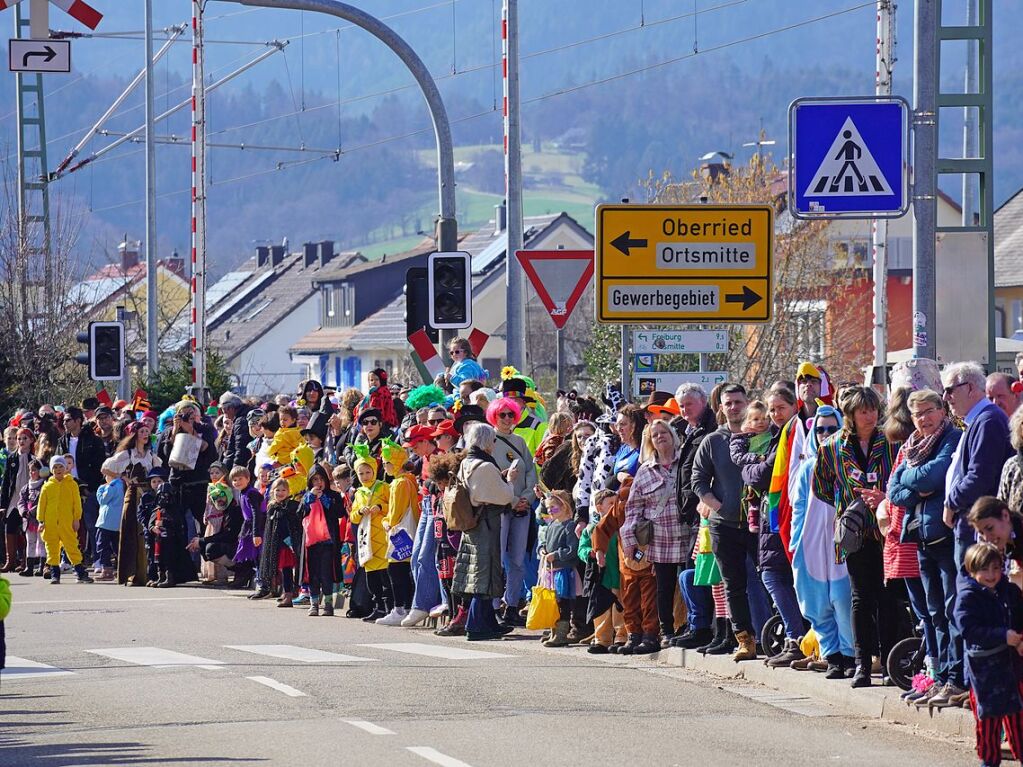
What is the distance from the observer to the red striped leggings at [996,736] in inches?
375

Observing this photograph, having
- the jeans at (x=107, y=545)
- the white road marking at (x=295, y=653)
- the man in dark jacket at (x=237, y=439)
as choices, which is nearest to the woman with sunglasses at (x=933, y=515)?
the white road marking at (x=295, y=653)

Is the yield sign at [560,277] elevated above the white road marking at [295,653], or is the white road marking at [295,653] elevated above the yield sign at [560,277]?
the yield sign at [560,277]

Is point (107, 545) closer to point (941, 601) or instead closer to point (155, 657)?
point (155, 657)

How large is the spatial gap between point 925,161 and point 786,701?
140 inches

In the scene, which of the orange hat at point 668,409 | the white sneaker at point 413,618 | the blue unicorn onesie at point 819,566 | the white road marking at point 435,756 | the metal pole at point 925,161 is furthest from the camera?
the white sneaker at point 413,618

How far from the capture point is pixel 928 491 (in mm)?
11125

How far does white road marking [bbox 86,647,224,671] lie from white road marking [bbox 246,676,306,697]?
0.80 metres

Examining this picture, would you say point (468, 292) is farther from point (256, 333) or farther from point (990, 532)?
point (256, 333)

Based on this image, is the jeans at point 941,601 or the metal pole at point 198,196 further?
the metal pole at point 198,196

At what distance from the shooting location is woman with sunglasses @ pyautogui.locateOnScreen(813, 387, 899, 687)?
39.9 ft

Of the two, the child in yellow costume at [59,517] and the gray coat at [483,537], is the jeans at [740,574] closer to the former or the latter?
the gray coat at [483,537]

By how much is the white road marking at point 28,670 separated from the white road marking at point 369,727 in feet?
11.8

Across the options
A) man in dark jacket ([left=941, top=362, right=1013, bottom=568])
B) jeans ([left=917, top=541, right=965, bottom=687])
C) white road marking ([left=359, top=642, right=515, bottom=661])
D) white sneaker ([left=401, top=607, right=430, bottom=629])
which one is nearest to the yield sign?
white sneaker ([left=401, top=607, right=430, bottom=629])

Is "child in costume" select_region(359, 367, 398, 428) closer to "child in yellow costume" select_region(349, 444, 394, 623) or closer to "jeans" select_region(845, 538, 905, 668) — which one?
"child in yellow costume" select_region(349, 444, 394, 623)
